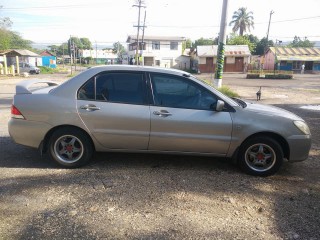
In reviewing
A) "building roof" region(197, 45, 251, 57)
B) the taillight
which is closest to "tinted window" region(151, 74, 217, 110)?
the taillight

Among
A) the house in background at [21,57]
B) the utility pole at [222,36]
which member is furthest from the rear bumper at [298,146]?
the house in background at [21,57]

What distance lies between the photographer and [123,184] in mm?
4242

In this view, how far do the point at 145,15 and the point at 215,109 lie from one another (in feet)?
147

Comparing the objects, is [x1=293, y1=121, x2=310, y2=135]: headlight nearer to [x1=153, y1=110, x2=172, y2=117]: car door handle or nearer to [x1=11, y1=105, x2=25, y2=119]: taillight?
[x1=153, y1=110, x2=172, y2=117]: car door handle

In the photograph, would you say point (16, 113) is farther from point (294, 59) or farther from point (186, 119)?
point (294, 59)

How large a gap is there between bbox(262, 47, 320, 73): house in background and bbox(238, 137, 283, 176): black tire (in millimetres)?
52617

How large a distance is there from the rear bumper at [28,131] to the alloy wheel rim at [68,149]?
0.87ft

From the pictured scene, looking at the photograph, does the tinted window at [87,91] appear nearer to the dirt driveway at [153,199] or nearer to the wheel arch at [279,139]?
the dirt driveway at [153,199]

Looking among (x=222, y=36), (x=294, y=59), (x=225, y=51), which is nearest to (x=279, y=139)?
(x=222, y=36)

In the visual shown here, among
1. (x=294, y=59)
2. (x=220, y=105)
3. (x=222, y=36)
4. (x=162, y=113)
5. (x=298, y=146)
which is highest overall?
(x=222, y=36)

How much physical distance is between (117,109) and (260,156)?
90.0 inches

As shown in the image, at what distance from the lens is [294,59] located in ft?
177

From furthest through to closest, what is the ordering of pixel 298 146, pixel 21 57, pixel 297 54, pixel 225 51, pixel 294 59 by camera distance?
pixel 297 54
pixel 294 59
pixel 225 51
pixel 21 57
pixel 298 146

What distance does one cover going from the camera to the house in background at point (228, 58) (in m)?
53.2
